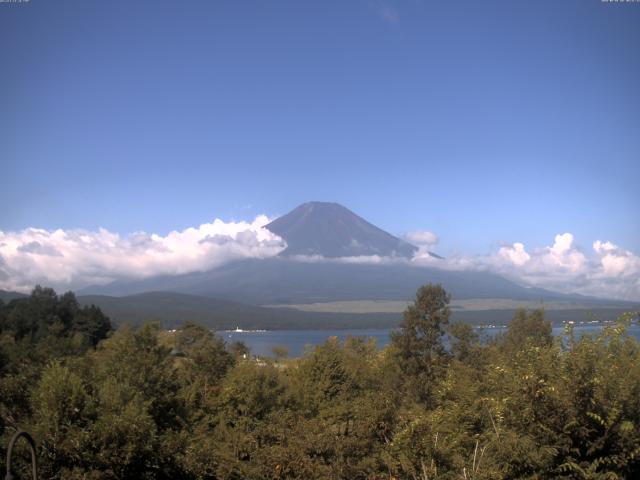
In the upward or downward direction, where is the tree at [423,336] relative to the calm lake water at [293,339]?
upward

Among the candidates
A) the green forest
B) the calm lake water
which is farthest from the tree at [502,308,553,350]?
the green forest

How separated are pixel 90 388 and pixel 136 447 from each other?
2800 mm

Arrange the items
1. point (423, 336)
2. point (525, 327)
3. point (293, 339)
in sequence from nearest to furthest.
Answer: point (423, 336) → point (525, 327) → point (293, 339)

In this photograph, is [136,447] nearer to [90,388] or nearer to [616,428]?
[90,388]

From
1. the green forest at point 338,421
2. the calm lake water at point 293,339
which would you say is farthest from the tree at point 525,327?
the green forest at point 338,421

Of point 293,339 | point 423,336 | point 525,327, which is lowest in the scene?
point 293,339

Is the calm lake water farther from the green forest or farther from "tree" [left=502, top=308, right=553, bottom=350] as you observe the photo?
the green forest

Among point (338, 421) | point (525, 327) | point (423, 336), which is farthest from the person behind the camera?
Answer: point (525, 327)

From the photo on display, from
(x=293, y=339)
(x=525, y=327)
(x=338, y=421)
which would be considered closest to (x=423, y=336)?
(x=525, y=327)

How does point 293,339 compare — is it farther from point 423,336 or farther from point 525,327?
point 423,336

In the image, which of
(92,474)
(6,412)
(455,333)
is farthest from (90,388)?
(455,333)

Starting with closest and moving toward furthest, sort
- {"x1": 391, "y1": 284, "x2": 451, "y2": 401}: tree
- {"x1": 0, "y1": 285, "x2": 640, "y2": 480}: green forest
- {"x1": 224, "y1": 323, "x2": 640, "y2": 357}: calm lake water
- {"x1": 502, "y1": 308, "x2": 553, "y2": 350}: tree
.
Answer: {"x1": 0, "y1": 285, "x2": 640, "y2": 480}: green forest → {"x1": 391, "y1": 284, "x2": 451, "y2": 401}: tree → {"x1": 502, "y1": 308, "x2": 553, "y2": 350}: tree → {"x1": 224, "y1": 323, "x2": 640, "y2": 357}: calm lake water

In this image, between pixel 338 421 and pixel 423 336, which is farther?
pixel 423 336

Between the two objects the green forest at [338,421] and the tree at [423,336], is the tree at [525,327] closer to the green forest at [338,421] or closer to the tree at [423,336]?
the tree at [423,336]
